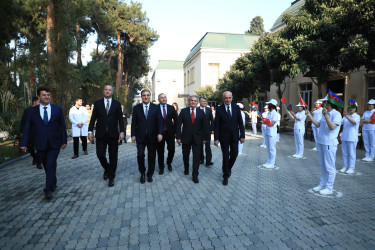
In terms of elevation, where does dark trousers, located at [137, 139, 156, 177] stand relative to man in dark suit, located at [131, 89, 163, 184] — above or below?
below

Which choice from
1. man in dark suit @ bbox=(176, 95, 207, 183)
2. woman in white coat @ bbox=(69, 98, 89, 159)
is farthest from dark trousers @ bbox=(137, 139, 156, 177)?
woman in white coat @ bbox=(69, 98, 89, 159)

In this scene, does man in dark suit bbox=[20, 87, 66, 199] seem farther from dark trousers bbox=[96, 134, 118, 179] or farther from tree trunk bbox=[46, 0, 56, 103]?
tree trunk bbox=[46, 0, 56, 103]

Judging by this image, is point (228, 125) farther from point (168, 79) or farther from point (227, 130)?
point (168, 79)

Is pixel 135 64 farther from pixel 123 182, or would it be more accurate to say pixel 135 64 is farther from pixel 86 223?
pixel 86 223

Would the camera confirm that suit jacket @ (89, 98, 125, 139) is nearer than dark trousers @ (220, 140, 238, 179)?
Yes

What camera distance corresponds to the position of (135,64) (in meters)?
31.1

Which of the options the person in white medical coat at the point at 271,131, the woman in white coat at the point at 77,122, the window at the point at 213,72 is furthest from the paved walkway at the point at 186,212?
the window at the point at 213,72

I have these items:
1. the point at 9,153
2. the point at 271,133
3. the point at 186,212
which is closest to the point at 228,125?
the point at 271,133

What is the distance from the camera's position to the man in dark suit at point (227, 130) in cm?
550

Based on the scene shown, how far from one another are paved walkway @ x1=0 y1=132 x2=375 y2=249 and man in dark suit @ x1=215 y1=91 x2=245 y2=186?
0.55 metres

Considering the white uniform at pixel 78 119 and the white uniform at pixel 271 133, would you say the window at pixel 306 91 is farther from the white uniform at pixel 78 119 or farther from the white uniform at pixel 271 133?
the white uniform at pixel 78 119

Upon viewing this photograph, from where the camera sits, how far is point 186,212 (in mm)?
4016

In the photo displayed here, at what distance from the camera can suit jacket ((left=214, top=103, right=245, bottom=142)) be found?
550 centimetres

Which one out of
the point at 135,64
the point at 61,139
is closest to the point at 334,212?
the point at 61,139
